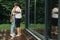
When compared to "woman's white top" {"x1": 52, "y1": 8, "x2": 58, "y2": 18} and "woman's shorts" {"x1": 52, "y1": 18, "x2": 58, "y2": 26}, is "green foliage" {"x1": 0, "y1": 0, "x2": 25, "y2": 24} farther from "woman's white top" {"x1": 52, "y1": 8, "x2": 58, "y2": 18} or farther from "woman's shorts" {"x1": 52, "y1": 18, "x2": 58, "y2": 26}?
"woman's white top" {"x1": 52, "y1": 8, "x2": 58, "y2": 18}

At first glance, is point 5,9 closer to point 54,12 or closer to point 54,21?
point 54,21

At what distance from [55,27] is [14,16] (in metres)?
7.03

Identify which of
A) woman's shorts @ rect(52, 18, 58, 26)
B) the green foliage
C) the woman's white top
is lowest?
the green foliage

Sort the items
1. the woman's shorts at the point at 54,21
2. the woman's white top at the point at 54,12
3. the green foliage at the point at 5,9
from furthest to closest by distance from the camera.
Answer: the green foliage at the point at 5,9, the woman's shorts at the point at 54,21, the woman's white top at the point at 54,12

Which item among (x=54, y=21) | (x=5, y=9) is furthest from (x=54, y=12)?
(x=5, y=9)

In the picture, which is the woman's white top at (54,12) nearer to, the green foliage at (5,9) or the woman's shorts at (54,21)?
the woman's shorts at (54,21)

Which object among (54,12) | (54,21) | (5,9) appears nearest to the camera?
(54,12)

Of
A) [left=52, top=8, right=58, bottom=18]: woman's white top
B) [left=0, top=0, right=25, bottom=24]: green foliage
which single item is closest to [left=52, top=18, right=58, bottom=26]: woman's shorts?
[left=52, top=8, right=58, bottom=18]: woman's white top

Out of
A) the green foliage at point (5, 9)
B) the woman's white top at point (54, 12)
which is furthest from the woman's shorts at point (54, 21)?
the green foliage at point (5, 9)

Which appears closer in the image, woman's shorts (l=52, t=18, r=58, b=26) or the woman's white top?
the woman's white top

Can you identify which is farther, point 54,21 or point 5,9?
point 5,9

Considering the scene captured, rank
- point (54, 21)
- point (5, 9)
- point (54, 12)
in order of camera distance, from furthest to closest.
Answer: point (5, 9) → point (54, 21) → point (54, 12)

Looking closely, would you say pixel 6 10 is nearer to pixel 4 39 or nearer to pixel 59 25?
pixel 4 39


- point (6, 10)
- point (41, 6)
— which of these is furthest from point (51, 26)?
point (6, 10)
